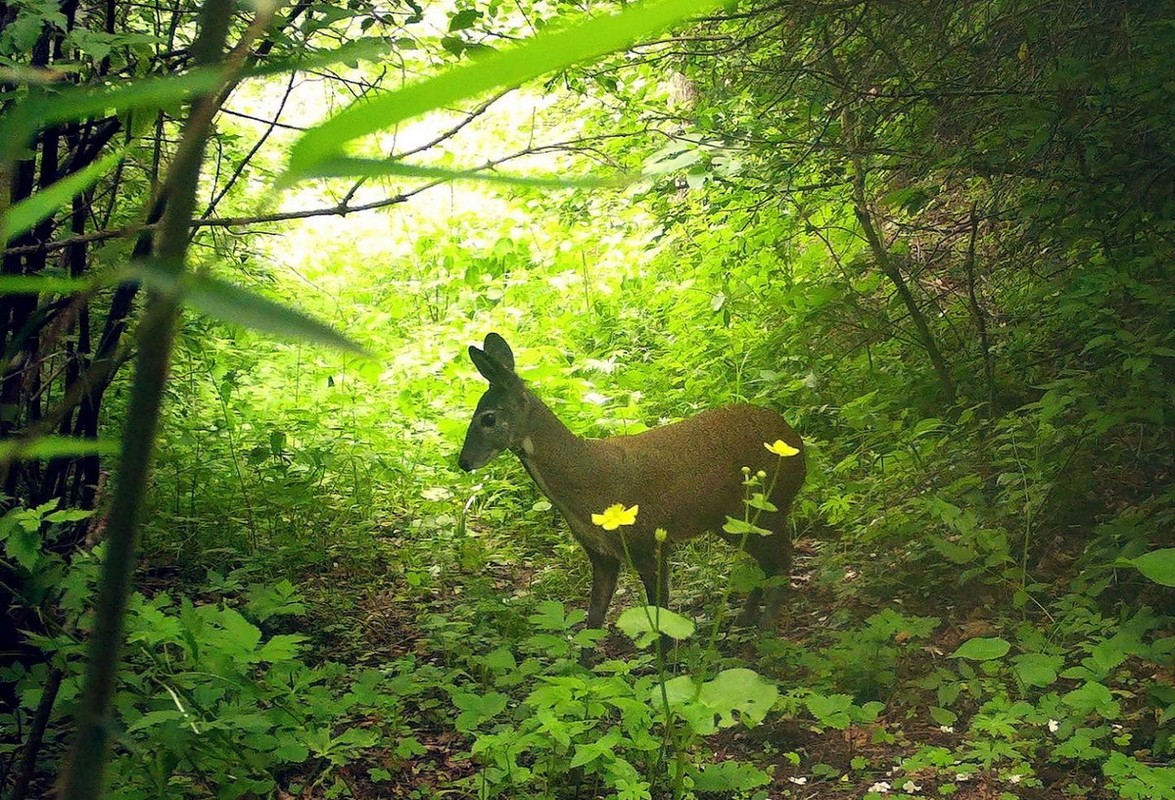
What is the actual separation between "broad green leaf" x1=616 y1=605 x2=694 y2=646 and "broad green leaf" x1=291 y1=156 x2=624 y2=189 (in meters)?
2.28

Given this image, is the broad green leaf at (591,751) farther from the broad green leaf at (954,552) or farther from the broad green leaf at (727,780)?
the broad green leaf at (954,552)

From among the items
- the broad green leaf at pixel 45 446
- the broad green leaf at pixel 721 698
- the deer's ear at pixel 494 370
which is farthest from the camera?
the deer's ear at pixel 494 370

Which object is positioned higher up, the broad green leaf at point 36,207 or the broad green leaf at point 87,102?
the broad green leaf at point 36,207

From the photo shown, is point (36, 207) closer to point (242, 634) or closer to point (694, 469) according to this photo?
point (242, 634)

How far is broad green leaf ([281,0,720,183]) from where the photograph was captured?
1.17 ft

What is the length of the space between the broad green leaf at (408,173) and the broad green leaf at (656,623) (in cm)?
228

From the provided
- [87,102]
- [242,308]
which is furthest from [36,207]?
[242,308]

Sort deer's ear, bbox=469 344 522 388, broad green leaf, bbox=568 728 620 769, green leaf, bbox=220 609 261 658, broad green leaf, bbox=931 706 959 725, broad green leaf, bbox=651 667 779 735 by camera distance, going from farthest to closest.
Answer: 1. deer's ear, bbox=469 344 522 388
2. broad green leaf, bbox=931 706 959 725
3. green leaf, bbox=220 609 261 658
4. broad green leaf, bbox=568 728 620 769
5. broad green leaf, bbox=651 667 779 735

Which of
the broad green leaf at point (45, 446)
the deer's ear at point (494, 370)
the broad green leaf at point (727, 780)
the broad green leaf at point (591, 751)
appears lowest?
the broad green leaf at point (727, 780)

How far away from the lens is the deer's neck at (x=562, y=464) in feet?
15.6

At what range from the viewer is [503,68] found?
36 centimetres

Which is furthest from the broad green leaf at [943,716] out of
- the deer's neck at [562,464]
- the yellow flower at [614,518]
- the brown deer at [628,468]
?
the deer's neck at [562,464]

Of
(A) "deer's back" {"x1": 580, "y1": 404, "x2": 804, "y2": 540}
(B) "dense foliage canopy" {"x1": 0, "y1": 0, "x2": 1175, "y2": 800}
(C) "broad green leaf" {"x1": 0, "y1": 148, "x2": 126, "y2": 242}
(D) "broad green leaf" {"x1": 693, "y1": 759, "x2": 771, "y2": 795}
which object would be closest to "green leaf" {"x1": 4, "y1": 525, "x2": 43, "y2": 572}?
(B) "dense foliage canopy" {"x1": 0, "y1": 0, "x2": 1175, "y2": 800}

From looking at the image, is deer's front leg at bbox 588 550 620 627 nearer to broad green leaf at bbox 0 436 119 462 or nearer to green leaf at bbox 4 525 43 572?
green leaf at bbox 4 525 43 572
